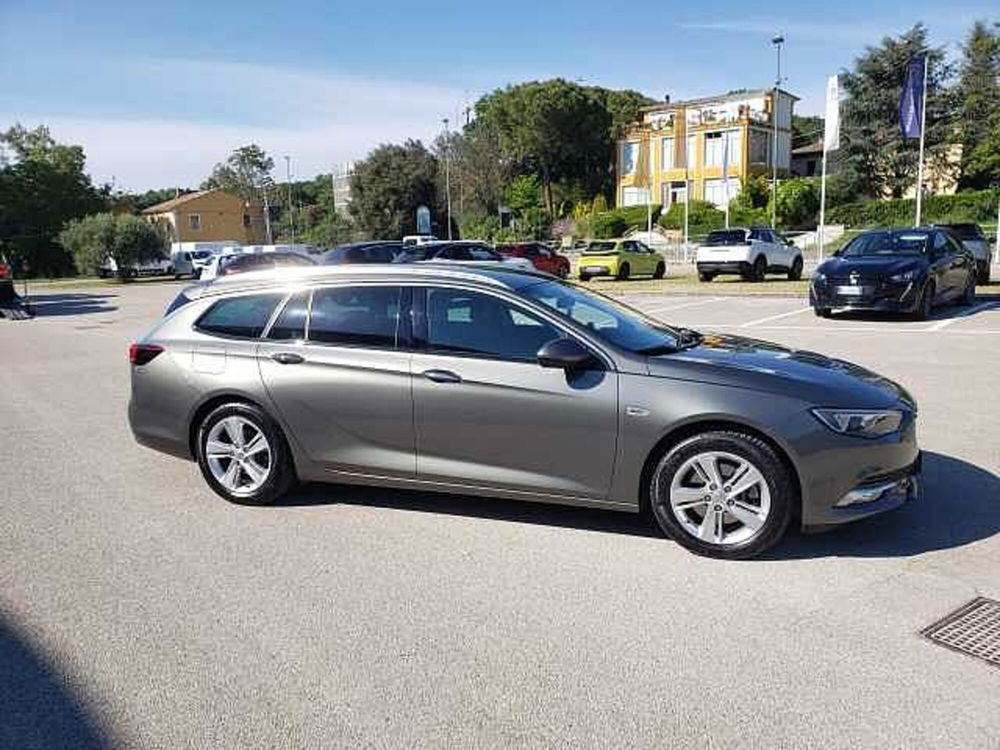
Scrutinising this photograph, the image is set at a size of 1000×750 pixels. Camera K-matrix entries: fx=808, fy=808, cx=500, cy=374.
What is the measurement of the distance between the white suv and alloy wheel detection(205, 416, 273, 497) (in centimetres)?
2088

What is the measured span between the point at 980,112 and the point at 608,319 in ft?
186

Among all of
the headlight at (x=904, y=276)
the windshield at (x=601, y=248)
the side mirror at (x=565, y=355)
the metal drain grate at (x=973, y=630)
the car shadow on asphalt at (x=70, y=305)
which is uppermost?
the windshield at (x=601, y=248)

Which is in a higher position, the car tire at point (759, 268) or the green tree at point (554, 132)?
the green tree at point (554, 132)

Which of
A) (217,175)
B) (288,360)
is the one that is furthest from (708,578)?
(217,175)

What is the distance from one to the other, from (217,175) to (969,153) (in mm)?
100911

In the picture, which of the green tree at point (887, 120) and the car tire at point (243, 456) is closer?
the car tire at point (243, 456)

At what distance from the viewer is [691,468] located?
4.32m

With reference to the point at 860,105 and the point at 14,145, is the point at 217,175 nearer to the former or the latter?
the point at 14,145

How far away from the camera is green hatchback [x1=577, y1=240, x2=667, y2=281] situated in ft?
90.9

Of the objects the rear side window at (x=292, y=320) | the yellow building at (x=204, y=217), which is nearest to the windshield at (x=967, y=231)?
the rear side window at (x=292, y=320)

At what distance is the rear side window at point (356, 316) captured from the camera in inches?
198

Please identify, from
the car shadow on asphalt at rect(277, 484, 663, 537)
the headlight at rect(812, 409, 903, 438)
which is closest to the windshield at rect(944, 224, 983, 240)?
the headlight at rect(812, 409, 903, 438)

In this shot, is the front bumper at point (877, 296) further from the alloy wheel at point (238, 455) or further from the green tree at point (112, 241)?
the green tree at point (112, 241)

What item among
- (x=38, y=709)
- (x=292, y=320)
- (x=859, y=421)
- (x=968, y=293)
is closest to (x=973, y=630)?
(x=859, y=421)
